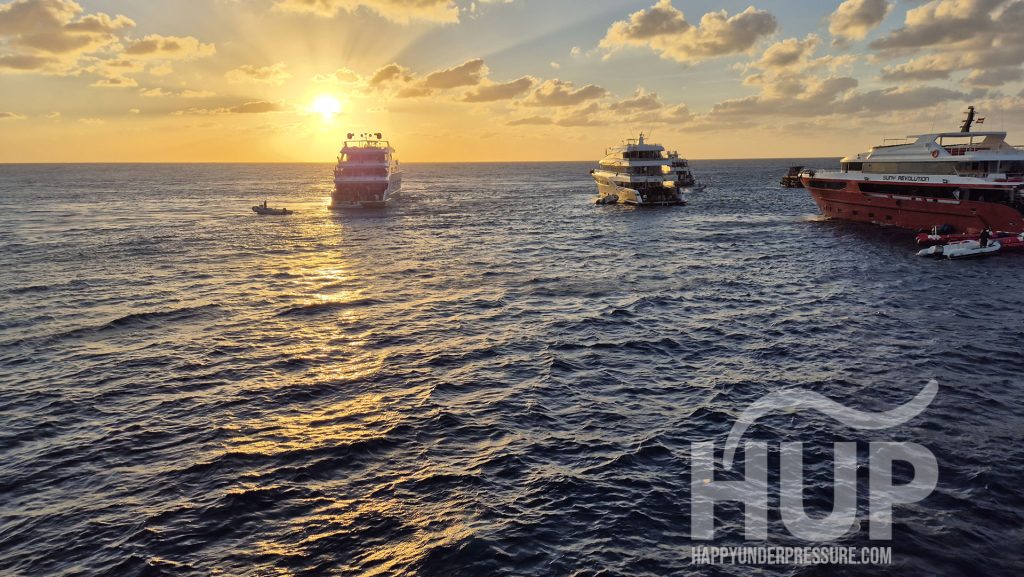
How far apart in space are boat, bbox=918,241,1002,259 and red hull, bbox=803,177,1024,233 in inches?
156

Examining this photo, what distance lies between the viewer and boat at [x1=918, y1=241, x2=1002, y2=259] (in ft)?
151

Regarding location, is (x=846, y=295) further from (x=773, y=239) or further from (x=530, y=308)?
(x=773, y=239)

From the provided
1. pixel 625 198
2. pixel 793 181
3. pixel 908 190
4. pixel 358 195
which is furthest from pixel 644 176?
pixel 793 181

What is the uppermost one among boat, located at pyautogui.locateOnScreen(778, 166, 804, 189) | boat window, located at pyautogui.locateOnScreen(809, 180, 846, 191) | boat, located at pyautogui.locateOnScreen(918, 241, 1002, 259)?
boat, located at pyautogui.locateOnScreen(778, 166, 804, 189)

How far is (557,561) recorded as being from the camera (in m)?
12.9

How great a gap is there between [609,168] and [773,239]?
46866 mm

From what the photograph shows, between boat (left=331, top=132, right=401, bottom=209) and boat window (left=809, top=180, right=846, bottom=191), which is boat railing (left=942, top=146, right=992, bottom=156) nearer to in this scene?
boat window (left=809, top=180, right=846, bottom=191)

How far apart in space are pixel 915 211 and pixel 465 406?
55577 millimetres

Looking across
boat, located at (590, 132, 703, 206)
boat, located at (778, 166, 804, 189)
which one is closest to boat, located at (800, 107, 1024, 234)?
boat, located at (590, 132, 703, 206)

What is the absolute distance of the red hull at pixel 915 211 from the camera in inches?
1955

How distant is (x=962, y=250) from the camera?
45969 millimetres

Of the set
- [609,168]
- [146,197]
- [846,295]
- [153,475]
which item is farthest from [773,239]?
[146,197]

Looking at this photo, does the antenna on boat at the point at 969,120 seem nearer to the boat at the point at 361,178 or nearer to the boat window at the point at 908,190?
the boat window at the point at 908,190

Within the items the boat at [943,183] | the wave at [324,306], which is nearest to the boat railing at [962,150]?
the boat at [943,183]
